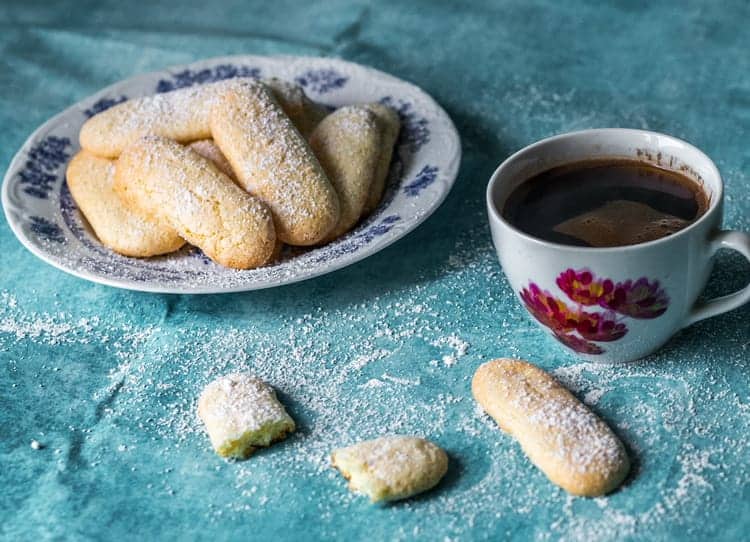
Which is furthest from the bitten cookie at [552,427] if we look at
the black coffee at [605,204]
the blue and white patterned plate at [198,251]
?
the blue and white patterned plate at [198,251]

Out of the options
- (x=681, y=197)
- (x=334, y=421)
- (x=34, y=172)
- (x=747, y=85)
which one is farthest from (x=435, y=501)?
(x=747, y=85)

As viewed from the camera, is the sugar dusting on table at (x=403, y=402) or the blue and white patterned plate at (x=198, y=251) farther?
the blue and white patterned plate at (x=198, y=251)

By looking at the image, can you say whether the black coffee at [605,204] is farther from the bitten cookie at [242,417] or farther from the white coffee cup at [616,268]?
the bitten cookie at [242,417]

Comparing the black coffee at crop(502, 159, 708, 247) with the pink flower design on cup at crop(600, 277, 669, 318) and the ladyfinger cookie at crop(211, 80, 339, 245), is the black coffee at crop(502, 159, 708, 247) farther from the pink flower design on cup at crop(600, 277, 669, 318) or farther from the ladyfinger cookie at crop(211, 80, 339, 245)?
the ladyfinger cookie at crop(211, 80, 339, 245)

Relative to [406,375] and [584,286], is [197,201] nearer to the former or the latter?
[406,375]

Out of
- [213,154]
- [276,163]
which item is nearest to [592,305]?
[276,163]
